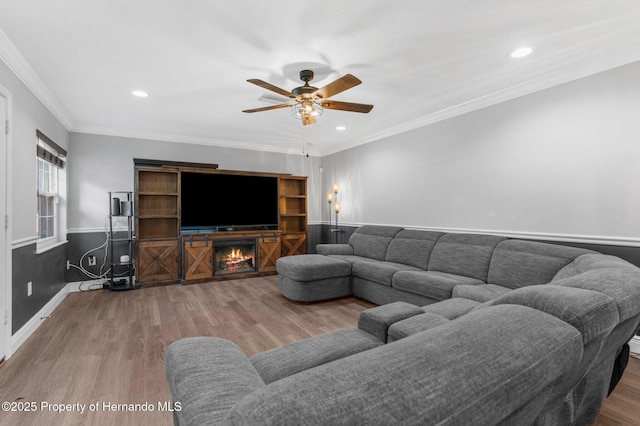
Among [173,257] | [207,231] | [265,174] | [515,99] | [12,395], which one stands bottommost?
[12,395]

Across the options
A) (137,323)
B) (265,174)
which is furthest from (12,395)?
(265,174)

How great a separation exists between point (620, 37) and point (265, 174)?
5.04 m

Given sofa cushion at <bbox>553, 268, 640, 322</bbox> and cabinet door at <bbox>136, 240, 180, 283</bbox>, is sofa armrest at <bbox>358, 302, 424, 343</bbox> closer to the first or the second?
sofa cushion at <bbox>553, 268, 640, 322</bbox>

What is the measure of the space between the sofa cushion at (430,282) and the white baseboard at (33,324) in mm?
3731

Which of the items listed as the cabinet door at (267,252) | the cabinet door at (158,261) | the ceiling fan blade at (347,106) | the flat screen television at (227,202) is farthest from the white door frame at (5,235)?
the cabinet door at (267,252)

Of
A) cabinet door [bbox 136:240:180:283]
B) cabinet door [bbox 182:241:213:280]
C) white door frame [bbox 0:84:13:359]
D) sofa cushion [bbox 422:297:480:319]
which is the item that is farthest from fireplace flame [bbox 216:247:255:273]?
sofa cushion [bbox 422:297:480:319]

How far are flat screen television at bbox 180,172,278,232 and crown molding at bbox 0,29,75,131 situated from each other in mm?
1840

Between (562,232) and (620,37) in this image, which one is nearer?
(620,37)

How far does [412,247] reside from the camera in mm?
4234

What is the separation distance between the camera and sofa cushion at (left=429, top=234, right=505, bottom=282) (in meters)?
3.40

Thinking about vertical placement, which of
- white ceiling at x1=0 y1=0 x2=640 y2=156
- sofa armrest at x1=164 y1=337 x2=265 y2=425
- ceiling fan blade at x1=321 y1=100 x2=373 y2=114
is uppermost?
white ceiling at x1=0 y1=0 x2=640 y2=156

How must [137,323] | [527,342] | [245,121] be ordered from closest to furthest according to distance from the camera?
[527,342], [137,323], [245,121]

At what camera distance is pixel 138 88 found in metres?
3.38

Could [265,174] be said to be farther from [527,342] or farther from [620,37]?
[527,342]
